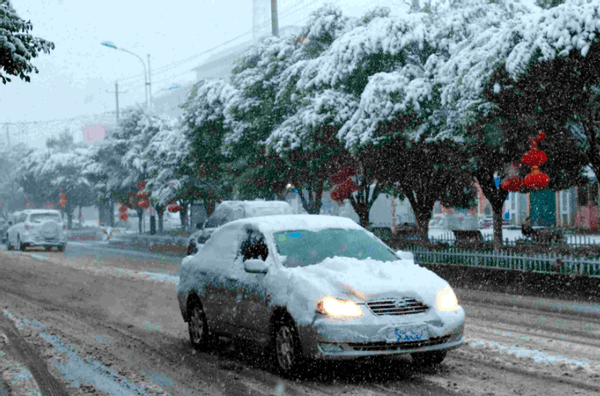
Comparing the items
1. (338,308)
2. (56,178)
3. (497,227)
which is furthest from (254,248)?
(56,178)

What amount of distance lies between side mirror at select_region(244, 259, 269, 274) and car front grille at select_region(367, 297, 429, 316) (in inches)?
51.4

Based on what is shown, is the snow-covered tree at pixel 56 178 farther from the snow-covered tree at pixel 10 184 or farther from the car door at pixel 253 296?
the car door at pixel 253 296

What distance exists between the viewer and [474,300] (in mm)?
15094

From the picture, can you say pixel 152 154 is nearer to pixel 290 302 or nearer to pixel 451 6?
pixel 451 6

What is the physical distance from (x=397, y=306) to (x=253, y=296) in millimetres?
1611

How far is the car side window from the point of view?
29.2 ft

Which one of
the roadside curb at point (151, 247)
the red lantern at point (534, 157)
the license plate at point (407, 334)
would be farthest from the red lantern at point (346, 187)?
the license plate at point (407, 334)

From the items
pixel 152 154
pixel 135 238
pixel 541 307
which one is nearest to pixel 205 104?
pixel 152 154

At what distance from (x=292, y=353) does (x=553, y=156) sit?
1405 cm

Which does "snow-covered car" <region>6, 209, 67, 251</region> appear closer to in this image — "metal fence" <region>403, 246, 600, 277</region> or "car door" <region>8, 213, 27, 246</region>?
"car door" <region>8, 213, 27, 246</region>

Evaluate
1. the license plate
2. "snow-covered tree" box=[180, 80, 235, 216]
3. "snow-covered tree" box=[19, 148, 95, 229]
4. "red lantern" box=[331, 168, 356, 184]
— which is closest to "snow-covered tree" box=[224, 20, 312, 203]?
"snow-covered tree" box=[180, 80, 235, 216]

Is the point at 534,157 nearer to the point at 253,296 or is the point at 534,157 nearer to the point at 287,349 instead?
the point at 253,296

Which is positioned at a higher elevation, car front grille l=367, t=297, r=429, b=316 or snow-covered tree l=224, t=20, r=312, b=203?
snow-covered tree l=224, t=20, r=312, b=203

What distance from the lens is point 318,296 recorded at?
24.9 feet
